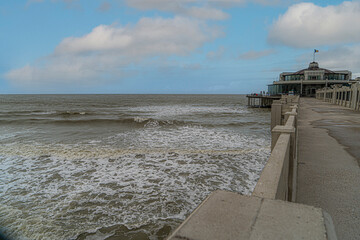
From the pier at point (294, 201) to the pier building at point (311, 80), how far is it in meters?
63.3

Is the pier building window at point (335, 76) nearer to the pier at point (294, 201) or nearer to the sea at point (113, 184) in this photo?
the sea at point (113, 184)

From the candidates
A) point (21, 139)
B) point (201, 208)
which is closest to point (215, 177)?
point (201, 208)

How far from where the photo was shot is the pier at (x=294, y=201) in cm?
113

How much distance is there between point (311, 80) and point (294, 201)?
6891cm

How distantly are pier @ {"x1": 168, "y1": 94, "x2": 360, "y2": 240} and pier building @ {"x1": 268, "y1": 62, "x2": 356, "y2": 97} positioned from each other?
63.3m

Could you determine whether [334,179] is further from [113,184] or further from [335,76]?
[335,76]

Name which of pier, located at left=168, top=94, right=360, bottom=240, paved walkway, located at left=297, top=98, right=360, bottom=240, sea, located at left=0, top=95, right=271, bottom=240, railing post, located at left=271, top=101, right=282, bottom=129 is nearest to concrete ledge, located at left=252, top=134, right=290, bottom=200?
pier, located at left=168, top=94, right=360, bottom=240

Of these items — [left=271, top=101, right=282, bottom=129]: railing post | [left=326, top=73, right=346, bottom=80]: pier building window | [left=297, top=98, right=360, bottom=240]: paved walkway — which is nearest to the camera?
[left=297, top=98, right=360, bottom=240]: paved walkway

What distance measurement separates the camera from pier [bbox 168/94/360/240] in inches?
44.6

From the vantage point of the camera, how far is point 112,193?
664 centimetres

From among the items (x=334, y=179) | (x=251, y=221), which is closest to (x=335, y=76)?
(x=334, y=179)

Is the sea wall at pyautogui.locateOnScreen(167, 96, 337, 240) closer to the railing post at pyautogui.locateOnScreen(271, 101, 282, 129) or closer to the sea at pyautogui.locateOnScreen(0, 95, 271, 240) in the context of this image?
the sea at pyautogui.locateOnScreen(0, 95, 271, 240)

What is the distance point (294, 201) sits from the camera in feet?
12.9

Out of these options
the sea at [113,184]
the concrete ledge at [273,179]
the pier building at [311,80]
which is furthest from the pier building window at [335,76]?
the concrete ledge at [273,179]
